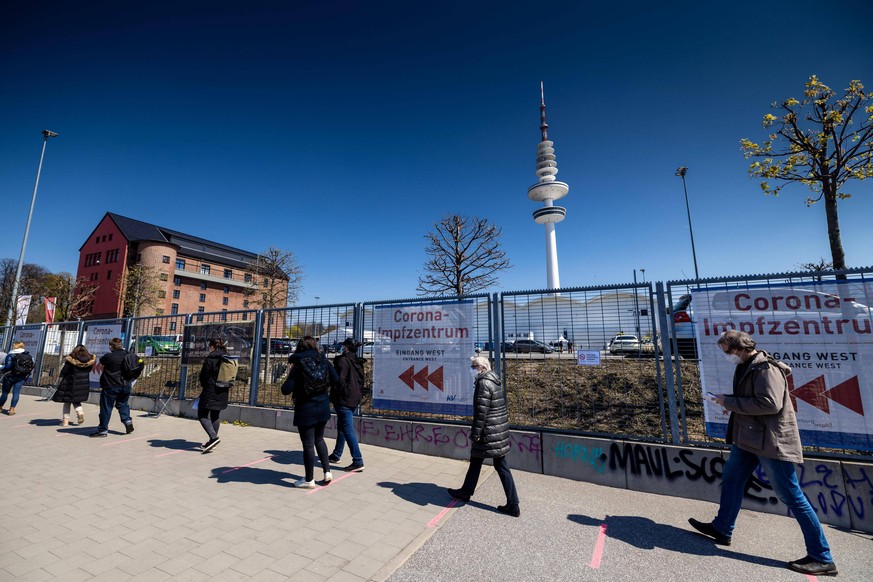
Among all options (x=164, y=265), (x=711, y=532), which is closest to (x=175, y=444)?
(x=711, y=532)

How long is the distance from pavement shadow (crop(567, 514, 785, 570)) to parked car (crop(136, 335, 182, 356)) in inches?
448

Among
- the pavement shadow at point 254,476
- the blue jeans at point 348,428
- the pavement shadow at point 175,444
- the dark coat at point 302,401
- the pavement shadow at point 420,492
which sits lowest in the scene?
the pavement shadow at point 420,492

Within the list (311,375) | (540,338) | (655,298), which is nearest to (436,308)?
(540,338)

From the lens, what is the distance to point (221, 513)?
416 centimetres

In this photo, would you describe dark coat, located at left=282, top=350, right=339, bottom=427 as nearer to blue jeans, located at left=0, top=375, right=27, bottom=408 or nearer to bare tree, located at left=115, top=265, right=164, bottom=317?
blue jeans, located at left=0, top=375, right=27, bottom=408

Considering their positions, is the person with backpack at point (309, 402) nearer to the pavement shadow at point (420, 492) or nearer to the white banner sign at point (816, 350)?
the pavement shadow at point (420, 492)

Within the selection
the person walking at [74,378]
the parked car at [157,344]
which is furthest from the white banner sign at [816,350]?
the parked car at [157,344]

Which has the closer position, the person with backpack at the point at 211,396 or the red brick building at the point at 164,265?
the person with backpack at the point at 211,396

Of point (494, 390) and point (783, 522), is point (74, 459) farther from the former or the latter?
point (783, 522)

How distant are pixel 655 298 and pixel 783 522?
2739mm

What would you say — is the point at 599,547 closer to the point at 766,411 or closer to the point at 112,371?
the point at 766,411

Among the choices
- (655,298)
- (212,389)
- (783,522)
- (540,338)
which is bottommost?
(783,522)

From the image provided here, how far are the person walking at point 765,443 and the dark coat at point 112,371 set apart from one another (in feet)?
31.8

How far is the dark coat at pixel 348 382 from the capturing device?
219 inches
